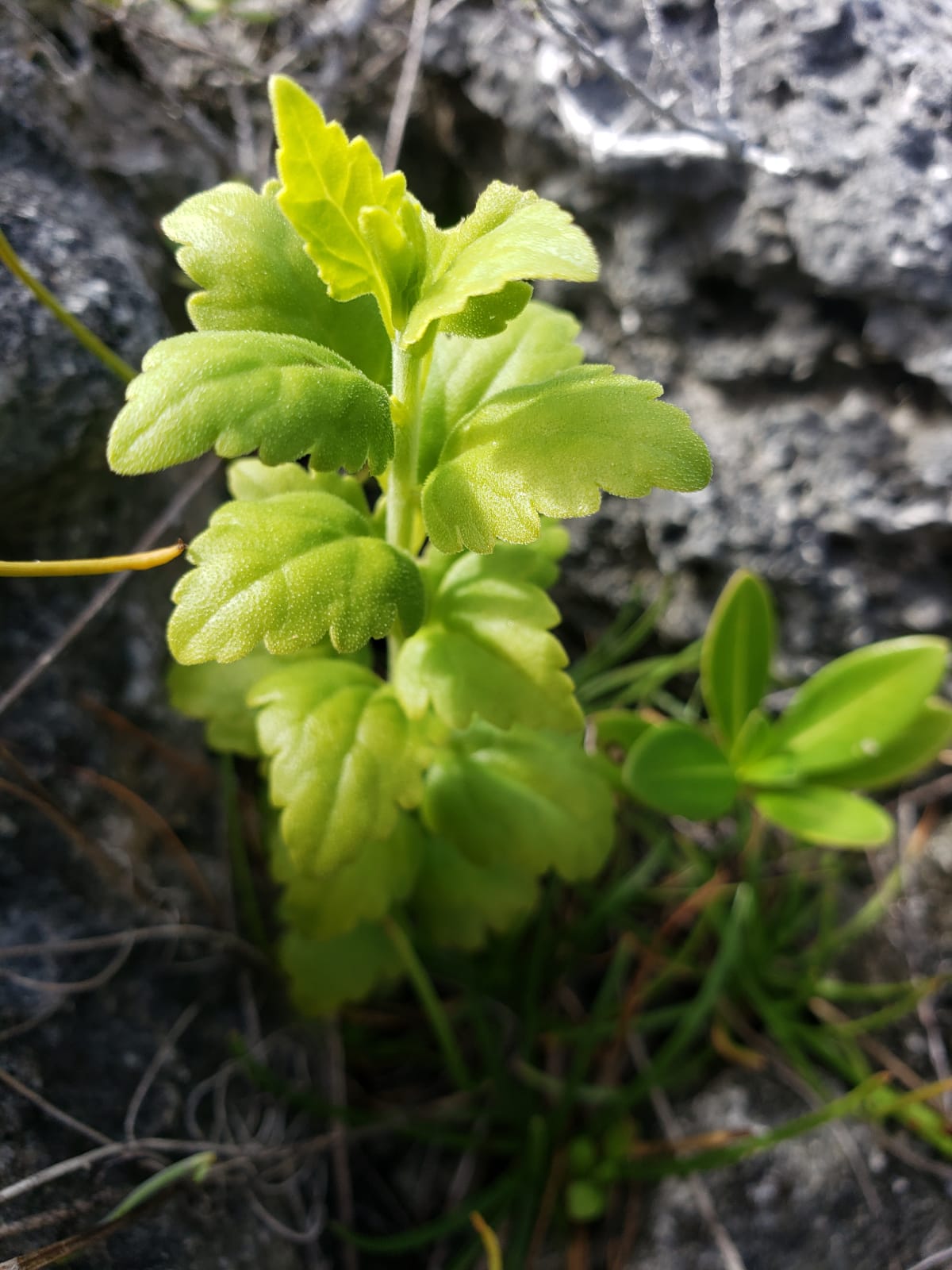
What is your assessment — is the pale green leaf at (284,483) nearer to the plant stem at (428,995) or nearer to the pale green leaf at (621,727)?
the pale green leaf at (621,727)

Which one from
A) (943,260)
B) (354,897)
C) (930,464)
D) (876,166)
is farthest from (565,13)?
(354,897)

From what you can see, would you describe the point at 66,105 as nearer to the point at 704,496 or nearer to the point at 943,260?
the point at 704,496

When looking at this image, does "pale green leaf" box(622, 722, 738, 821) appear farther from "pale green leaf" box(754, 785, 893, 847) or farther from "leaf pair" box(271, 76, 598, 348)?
"leaf pair" box(271, 76, 598, 348)

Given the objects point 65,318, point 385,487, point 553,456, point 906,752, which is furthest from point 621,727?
point 65,318

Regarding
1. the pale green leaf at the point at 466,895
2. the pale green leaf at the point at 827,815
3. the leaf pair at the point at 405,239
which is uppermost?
the leaf pair at the point at 405,239

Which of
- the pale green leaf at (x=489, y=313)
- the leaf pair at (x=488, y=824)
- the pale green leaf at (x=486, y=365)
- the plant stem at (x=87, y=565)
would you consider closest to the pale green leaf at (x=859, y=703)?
the leaf pair at (x=488, y=824)
